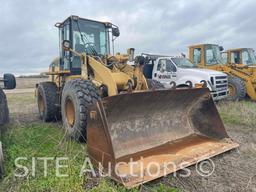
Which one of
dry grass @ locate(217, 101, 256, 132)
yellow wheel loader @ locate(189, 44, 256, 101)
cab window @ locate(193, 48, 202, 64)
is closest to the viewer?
dry grass @ locate(217, 101, 256, 132)

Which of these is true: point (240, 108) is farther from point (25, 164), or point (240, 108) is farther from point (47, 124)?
point (25, 164)

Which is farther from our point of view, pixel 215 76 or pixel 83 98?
pixel 215 76

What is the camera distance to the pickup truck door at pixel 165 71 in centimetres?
984

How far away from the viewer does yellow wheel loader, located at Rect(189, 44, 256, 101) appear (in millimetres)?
11383

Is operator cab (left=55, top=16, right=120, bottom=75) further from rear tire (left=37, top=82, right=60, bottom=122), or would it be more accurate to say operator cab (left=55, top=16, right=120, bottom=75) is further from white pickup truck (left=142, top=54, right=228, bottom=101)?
white pickup truck (left=142, top=54, right=228, bottom=101)

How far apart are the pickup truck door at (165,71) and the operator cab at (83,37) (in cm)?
357

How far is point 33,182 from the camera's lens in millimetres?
3270

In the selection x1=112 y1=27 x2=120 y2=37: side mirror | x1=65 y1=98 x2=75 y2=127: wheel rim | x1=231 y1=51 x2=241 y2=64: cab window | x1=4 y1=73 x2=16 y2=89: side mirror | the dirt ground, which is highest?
x1=112 y1=27 x2=120 y2=37: side mirror

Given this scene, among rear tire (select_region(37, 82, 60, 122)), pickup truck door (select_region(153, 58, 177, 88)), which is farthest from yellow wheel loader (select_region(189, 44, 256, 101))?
rear tire (select_region(37, 82, 60, 122))

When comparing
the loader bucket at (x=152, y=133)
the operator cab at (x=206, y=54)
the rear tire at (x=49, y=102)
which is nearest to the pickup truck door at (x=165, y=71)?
the operator cab at (x=206, y=54)

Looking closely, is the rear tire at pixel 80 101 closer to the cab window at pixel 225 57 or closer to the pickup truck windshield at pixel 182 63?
the pickup truck windshield at pixel 182 63

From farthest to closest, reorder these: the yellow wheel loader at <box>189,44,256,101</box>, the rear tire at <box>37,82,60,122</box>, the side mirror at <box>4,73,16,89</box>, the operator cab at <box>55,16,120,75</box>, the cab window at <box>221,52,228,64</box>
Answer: the cab window at <box>221,52,228,64</box>, the yellow wheel loader at <box>189,44,256,101</box>, the rear tire at <box>37,82,60,122</box>, the operator cab at <box>55,16,120,75</box>, the side mirror at <box>4,73,16,89</box>

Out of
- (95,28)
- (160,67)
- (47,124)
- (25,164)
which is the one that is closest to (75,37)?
(95,28)

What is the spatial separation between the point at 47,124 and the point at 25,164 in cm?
301
